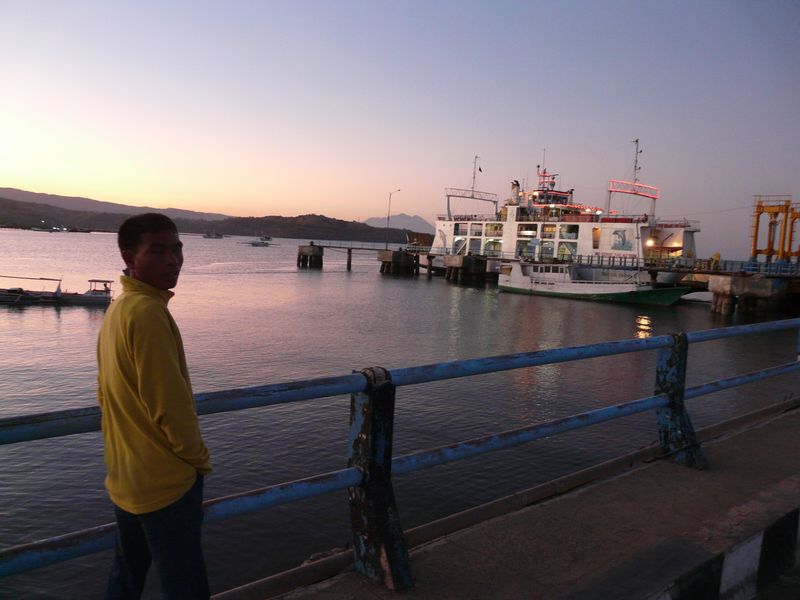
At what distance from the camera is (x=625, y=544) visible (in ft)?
9.94

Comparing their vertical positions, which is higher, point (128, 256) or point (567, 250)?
point (567, 250)

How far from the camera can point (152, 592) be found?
19.3 ft

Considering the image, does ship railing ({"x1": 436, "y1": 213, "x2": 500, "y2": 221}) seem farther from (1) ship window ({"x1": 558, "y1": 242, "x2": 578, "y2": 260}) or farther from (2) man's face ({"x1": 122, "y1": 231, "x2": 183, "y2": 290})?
(2) man's face ({"x1": 122, "y1": 231, "x2": 183, "y2": 290})

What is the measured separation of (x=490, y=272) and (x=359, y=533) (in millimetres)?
66805

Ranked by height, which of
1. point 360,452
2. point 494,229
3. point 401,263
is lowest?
point 401,263

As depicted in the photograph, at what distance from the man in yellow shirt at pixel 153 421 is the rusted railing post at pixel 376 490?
75cm

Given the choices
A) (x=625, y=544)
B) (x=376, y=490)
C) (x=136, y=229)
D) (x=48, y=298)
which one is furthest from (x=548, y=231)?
(x=136, y=229)

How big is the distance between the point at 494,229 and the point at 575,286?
76.7 ft

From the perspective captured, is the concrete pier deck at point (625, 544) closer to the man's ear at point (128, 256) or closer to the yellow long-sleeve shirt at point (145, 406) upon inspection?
the yellow long-sleeve shirt at point (145, 406)

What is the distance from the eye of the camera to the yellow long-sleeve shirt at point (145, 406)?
186 cm

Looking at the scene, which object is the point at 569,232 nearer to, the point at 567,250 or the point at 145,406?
the point at 567,250

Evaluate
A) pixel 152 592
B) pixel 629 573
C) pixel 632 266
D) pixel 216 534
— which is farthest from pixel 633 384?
pixel 632 266

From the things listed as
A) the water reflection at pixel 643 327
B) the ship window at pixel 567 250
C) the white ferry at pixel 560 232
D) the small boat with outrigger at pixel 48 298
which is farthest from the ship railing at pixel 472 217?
the small boat with outrigger at pixel 48 298

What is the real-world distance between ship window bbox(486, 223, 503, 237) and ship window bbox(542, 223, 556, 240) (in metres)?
8.58
